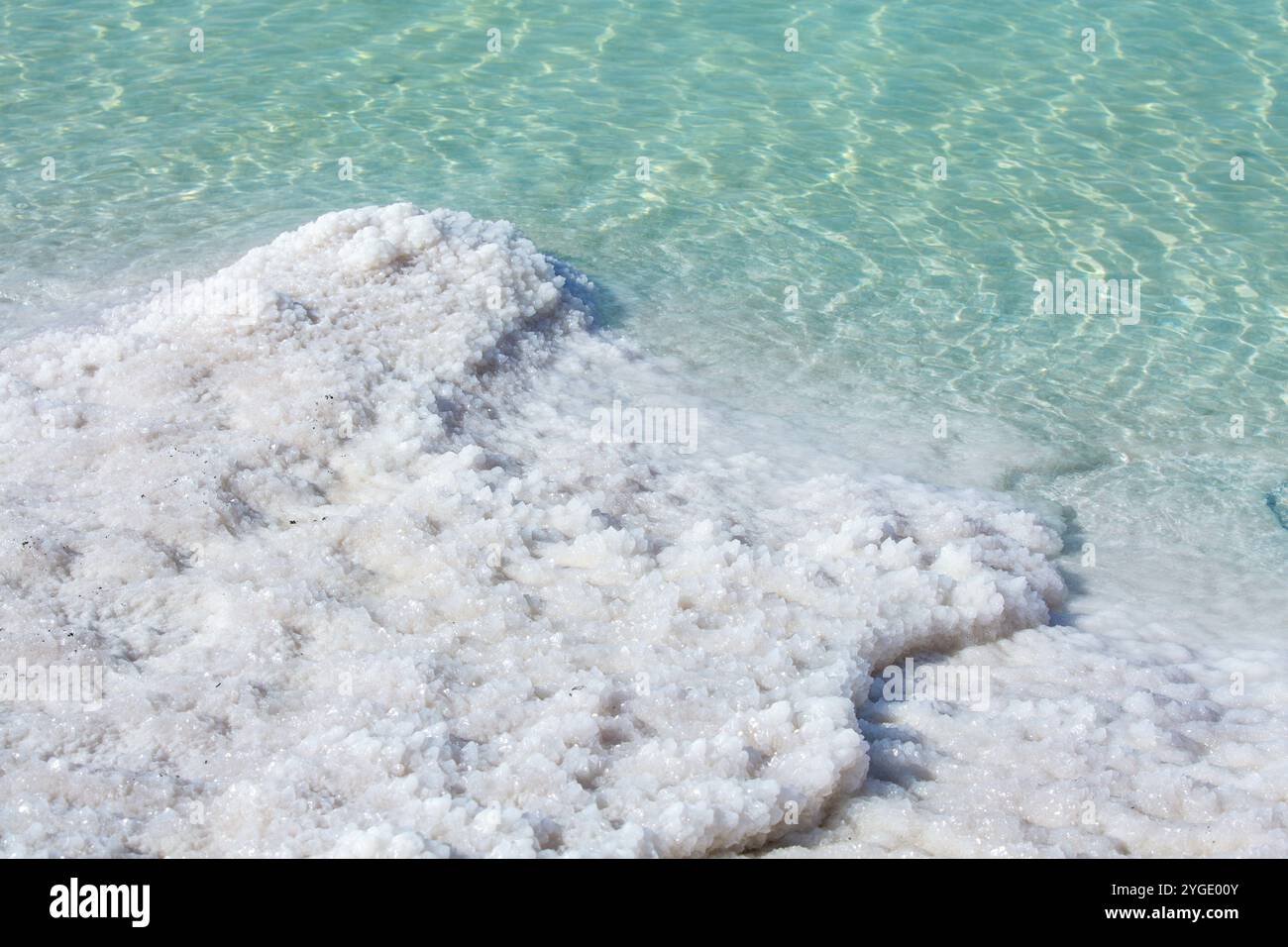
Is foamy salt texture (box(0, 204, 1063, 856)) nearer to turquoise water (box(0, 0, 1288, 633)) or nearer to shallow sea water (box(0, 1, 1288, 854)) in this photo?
shallow sea water (box(0, 1, 1288, 854))

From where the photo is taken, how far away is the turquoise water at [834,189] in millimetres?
6758

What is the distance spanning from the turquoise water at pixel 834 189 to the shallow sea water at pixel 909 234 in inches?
1.0

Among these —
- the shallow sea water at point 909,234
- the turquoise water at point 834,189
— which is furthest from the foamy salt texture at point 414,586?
the turquoise water at point 834,189

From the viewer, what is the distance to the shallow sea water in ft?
14.3

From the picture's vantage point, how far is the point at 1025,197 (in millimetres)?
8953

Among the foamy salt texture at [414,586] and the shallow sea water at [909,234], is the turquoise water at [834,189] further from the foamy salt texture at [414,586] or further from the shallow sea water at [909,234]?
the foamy salt texture at [414,586]

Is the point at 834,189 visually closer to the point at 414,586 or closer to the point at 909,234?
the point at 909,234

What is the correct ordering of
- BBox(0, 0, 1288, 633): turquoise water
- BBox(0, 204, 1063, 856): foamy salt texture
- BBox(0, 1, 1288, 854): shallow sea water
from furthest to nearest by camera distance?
BBox(0, 0, 1288, 633): turquoise water < BBox(0, 1, 1288, 854): shallow sea water < BBox(0, 204, 1063, 856): foamy salt texture

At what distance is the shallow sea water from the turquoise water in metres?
0.03

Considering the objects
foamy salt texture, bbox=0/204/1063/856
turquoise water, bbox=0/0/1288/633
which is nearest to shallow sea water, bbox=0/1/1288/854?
turquoise water, bbox=0/0/1288/633
